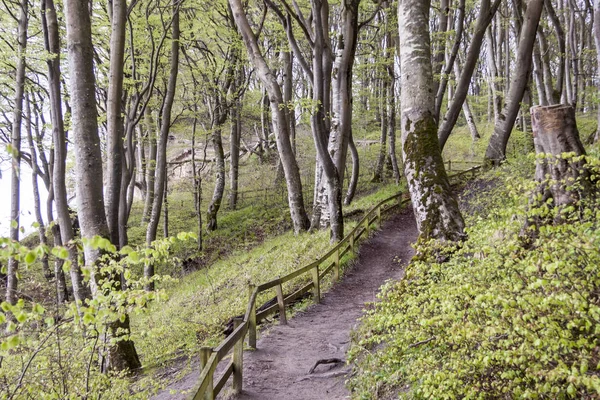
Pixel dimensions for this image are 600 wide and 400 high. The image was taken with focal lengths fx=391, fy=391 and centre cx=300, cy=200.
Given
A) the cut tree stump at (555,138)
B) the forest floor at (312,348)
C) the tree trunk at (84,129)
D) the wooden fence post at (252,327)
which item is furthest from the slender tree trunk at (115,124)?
the cut tree stump at (555,138)

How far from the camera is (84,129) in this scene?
595 cm

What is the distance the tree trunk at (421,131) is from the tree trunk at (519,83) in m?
7.40

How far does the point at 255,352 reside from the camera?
251 inches

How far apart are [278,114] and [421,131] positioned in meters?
6.32

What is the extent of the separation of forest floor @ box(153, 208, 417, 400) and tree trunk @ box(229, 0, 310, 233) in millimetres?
3367

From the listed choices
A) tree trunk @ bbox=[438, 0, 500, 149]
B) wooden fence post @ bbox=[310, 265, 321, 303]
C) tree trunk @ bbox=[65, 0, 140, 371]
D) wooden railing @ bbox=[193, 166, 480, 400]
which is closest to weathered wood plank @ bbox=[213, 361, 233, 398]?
wooden railing @ bbox=[193, 166, 480, 400]

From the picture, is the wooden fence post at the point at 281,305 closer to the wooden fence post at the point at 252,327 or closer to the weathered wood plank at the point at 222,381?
the wooden fence post at the point at 252,327

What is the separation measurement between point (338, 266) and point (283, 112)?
17.5ft

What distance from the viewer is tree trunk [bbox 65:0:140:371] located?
5.88m

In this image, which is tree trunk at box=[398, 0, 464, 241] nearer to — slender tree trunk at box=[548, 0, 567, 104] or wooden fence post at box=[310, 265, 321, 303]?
wooden fence post at box=[310, 265, 321, 303]

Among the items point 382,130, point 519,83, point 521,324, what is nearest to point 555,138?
point 521,324

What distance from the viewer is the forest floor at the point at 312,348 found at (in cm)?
526

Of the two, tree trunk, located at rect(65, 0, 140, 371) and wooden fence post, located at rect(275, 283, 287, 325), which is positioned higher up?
tree trunk, located at rect(65, 0, 140, 371)

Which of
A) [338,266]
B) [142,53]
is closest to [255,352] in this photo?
[338,266]
